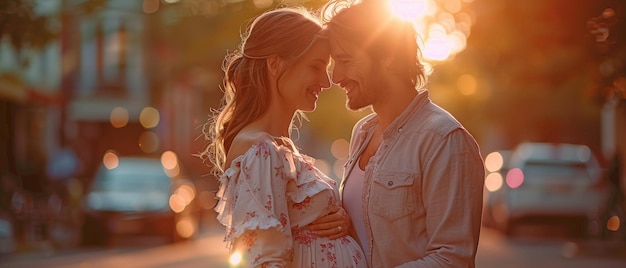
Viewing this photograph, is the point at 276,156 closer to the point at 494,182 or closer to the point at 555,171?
the point at 555,171

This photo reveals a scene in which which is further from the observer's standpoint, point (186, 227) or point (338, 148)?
point (338, 148)

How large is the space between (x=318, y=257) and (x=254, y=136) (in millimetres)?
502

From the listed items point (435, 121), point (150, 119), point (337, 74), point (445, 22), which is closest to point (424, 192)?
point (435, 121)

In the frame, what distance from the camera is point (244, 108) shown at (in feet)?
15.2

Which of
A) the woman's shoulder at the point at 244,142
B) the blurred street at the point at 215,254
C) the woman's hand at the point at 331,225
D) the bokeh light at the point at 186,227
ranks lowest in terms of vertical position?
the blurred street at the point at 215,254

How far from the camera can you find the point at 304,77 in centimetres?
465

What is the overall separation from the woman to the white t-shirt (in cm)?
4

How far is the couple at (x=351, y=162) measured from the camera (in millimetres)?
4160

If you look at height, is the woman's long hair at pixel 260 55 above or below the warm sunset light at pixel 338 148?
below

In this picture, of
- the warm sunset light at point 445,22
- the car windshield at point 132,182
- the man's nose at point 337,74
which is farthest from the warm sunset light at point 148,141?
the man's nose at point 337,74

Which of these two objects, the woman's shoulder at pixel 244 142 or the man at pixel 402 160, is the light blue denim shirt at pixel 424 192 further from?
the woman's shoulder at pixel 244 142

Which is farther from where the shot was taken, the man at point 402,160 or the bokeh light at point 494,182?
the bokeh light at point 494,182

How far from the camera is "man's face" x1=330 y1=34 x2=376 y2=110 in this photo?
4.39 m

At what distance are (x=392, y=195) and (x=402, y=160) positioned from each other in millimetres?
133
